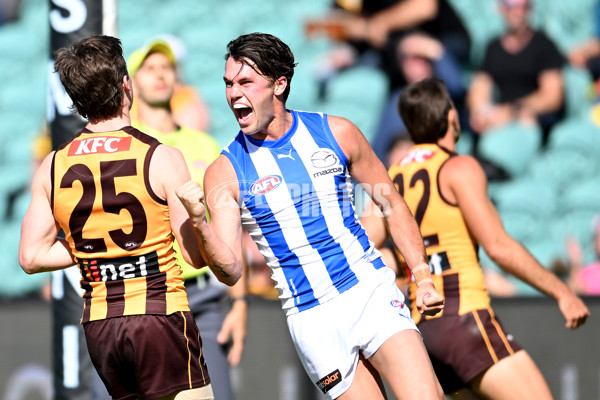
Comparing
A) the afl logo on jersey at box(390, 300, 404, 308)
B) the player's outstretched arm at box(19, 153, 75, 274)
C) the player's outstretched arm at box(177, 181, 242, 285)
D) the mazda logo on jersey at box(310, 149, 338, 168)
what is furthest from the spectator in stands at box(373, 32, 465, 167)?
the player's outstretched arm at box(19, 153, 75, 274)

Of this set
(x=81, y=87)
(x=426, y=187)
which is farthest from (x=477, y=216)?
(x=81, y=87)

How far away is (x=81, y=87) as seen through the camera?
3.00 metres

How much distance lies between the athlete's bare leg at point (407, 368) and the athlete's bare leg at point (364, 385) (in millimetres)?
90

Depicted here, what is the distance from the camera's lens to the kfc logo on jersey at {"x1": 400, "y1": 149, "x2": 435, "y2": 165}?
4160mm

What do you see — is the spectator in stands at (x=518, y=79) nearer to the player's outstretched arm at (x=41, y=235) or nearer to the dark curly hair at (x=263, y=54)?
the dark curly hair at (x=263, y=54)

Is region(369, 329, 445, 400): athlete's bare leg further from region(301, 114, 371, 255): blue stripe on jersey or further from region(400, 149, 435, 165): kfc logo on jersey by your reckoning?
region(400, 149, 435, 165): kfc logo on jersey

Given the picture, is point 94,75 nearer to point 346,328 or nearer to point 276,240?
point 276,240

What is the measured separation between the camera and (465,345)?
393cm

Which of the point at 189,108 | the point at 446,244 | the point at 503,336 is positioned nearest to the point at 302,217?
the point at 446,244

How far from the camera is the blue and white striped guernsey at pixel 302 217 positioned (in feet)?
11.0

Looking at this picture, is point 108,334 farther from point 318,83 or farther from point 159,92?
point 318,83

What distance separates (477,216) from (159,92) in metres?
1.97

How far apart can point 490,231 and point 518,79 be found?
4.57 meters

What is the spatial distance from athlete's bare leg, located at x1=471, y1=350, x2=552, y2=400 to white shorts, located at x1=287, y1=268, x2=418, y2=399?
779mm
